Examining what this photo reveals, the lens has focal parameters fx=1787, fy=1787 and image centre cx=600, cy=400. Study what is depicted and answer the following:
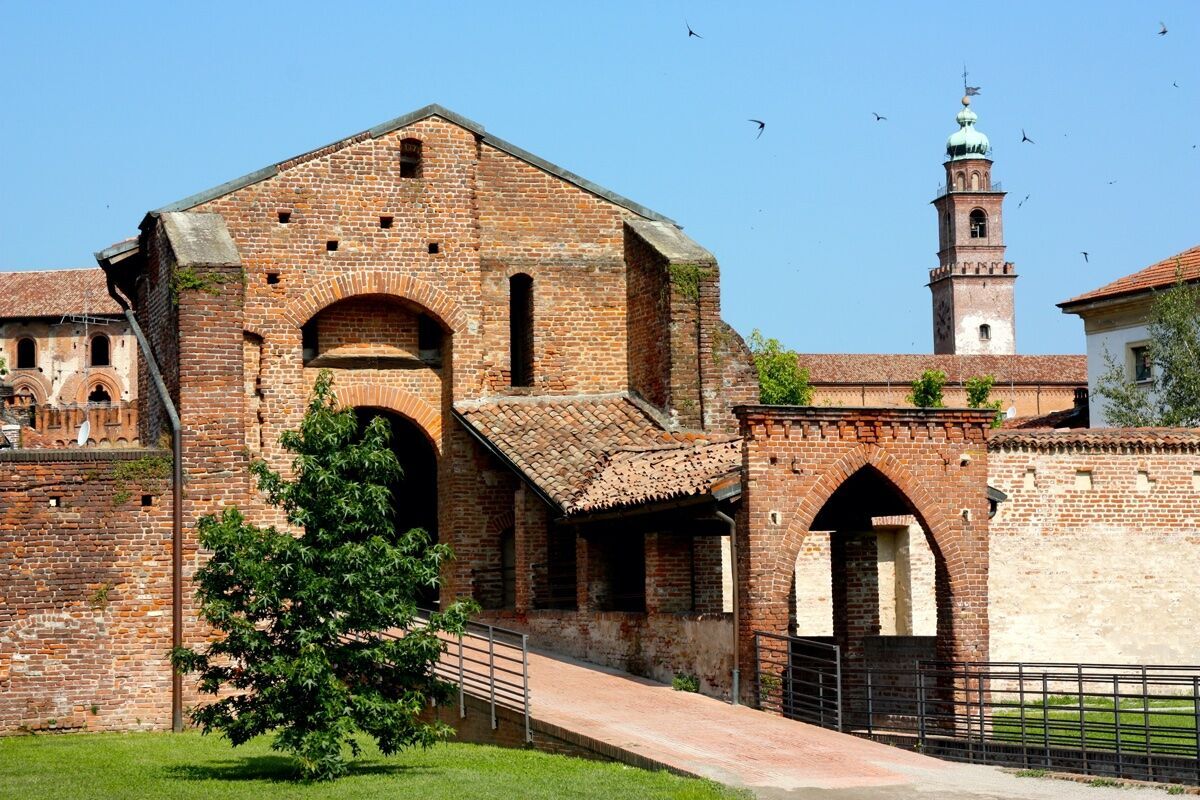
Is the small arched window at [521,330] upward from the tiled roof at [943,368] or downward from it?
downward

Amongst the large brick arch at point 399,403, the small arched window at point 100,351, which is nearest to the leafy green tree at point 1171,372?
the large brick arch at point 399,403

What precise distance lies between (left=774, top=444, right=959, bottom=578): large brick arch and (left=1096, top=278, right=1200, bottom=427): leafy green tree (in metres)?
21.2

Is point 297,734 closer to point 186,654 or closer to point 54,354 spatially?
point 186,654

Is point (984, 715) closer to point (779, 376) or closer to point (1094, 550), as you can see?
point (1094, 550)

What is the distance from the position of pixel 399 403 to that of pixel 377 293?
1.70 meters

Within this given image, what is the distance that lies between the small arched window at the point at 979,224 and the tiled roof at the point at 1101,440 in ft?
290

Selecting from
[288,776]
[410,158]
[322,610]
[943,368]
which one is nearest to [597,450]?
[410,158]

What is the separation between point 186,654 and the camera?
1620 cm

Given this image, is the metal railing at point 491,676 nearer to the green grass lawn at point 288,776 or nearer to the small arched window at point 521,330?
the green grass lawn at point 288,776

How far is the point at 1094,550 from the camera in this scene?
1064 inches

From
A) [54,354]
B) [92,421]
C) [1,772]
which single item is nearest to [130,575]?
[1,772]

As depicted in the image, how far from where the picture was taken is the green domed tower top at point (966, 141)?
370 feet

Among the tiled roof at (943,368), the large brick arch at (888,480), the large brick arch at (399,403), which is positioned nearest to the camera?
the large brick arch at (888,480)

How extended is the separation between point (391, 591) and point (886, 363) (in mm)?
71017
